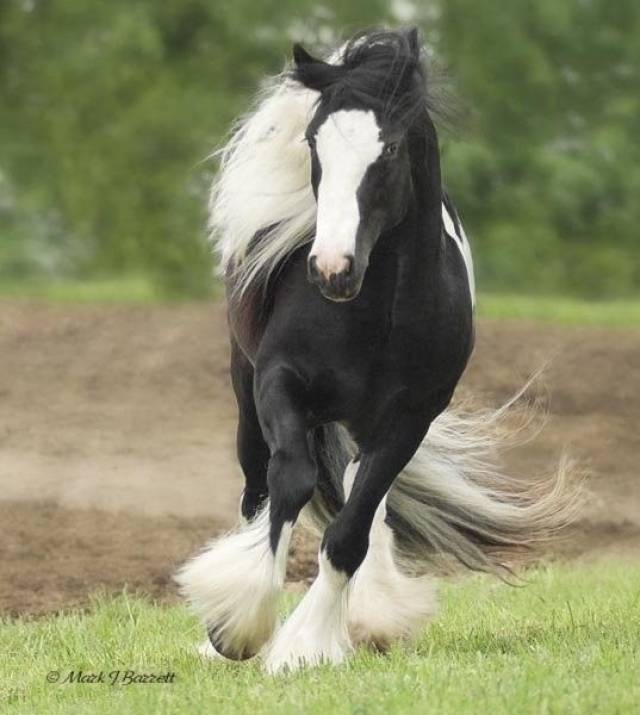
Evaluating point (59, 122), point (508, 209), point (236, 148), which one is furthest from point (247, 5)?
point (236, 148)

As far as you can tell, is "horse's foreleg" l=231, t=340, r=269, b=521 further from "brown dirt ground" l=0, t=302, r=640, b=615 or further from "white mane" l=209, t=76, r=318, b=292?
"brown dirt ground" l=0, t=302, r=640, b=615

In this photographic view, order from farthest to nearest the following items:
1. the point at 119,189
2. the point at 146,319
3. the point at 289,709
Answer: the point at 119,189
the point at 146,319
the point at 289,709

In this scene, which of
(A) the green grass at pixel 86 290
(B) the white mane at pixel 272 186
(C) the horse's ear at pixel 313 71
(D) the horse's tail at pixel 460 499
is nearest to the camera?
(C) the horse's ear at pixel 313 71

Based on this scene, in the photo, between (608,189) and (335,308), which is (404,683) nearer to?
(335,308)

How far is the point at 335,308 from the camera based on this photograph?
5.45 metres

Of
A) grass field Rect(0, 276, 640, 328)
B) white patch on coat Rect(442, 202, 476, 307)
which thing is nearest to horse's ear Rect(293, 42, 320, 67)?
white patch on coat Rect(442, 202, 476, 307)

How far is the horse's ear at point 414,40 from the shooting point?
18.2 feet

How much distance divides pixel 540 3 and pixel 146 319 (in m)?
7.66

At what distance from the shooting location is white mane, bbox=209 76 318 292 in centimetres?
571

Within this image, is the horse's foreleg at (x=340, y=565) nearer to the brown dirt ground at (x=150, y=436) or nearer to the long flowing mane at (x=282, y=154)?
the long flowing mane at (x=282, y=154)

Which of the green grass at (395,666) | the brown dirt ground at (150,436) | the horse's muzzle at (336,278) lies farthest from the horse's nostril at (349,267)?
the brown dirt ground at (150,436)

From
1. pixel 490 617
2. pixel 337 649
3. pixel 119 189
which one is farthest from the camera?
pixel 119 189

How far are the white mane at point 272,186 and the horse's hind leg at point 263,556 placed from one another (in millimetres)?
565
